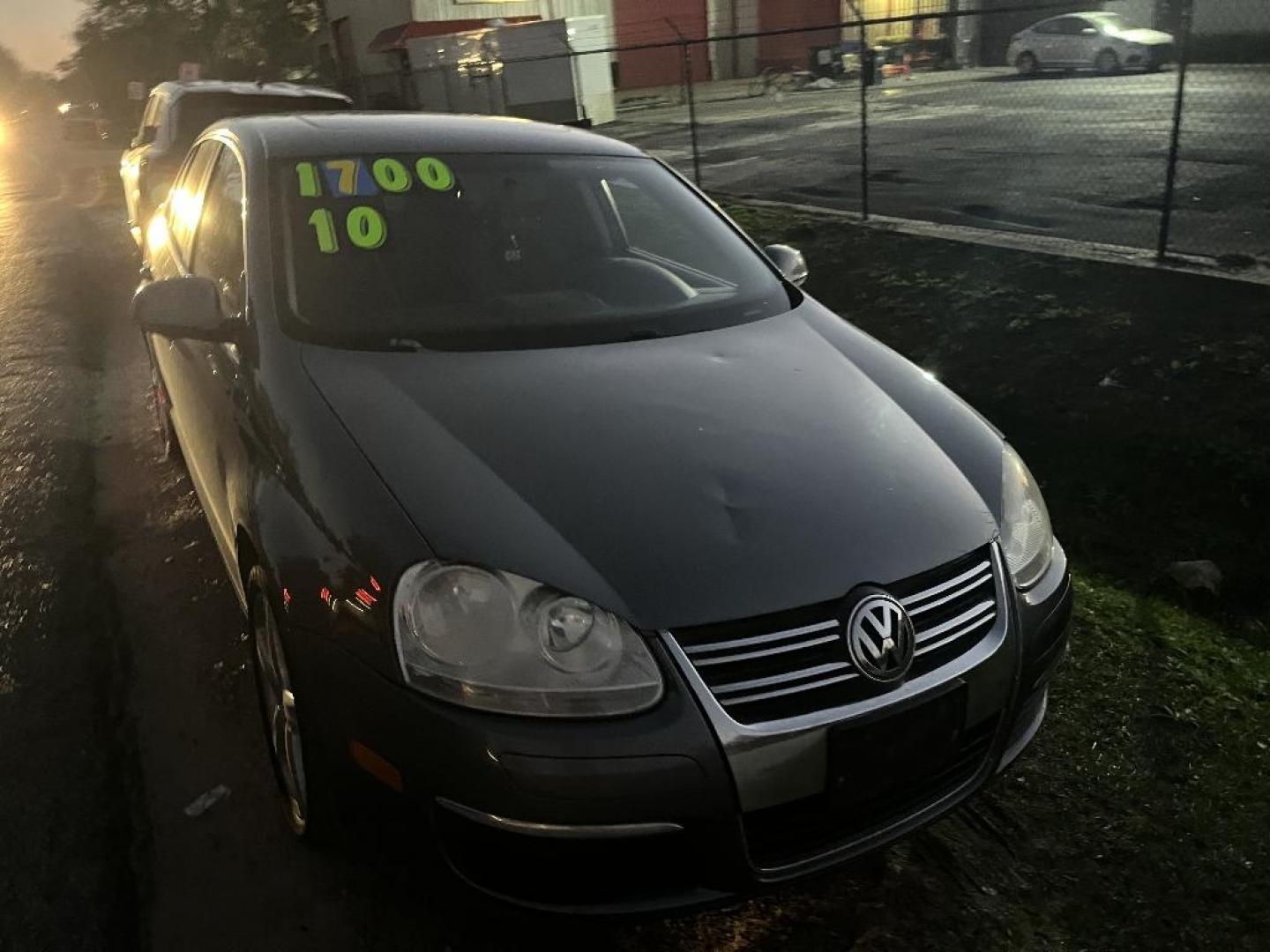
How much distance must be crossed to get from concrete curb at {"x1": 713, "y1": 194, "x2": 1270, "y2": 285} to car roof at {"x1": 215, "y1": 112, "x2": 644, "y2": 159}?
172 inches

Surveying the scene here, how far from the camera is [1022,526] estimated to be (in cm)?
244

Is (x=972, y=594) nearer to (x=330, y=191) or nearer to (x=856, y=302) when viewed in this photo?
(x=330, y=191)

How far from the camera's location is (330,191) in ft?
10.4

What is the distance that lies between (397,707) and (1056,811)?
66.9 inches

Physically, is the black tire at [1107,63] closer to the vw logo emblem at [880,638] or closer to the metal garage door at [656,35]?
the metal garage door at [656,35]

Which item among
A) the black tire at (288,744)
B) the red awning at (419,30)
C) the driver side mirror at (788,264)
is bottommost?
the black tire at (288,744)

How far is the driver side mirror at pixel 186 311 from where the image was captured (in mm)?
2879

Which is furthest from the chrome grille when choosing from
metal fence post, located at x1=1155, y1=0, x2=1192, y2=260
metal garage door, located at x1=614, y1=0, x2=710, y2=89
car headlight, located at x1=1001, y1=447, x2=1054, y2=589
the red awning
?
metal garage door, located at x1=614, y1=0, x2=710, y2=89

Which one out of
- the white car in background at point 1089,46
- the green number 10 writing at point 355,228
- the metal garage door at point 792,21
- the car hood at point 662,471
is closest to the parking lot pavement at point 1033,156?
the white car in background at point 1089,46

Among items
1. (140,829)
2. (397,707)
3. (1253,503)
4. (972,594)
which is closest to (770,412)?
(972,594)

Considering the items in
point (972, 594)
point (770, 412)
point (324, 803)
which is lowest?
point (324, 803)

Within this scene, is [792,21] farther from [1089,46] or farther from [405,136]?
[405,136]

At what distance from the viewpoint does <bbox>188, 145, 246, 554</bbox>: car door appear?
9.32 ft

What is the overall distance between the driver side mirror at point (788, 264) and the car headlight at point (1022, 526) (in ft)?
3.96
